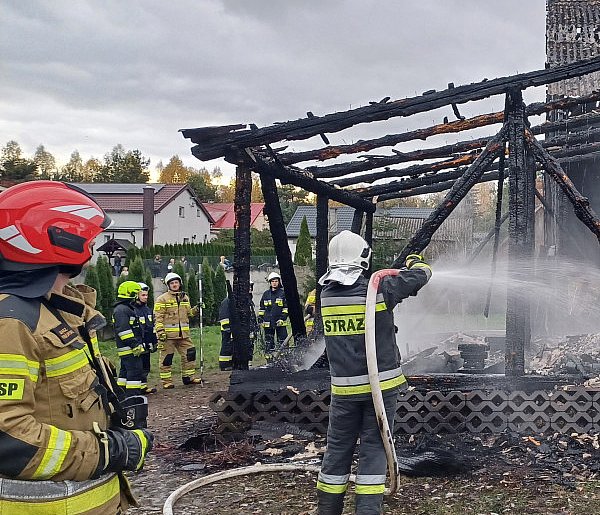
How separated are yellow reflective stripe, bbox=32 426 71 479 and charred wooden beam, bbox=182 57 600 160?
16.9 ft

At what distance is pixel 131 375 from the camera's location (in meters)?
9.73

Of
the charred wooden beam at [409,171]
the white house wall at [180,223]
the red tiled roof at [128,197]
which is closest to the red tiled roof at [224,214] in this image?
the white house wall at [180,223]

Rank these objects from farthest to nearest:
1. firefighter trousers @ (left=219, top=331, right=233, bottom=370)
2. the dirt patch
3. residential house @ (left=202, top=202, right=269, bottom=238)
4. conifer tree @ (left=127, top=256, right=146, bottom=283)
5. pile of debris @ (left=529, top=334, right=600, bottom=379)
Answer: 1. residential house @ (left=202, top=202, right=269, bottom=238)
2. conifer tree @ (left=127, top=256, right=146, bottom=283)
3. firefighter trousers @ (left=219, top=331, right=233, bottom=370)
4. pile of debris @ (left=529, top=334, right=600, bottom=379)
5. the dirt patch

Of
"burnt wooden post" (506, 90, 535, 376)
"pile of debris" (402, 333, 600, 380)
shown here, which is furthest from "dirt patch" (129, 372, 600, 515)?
"pile of debris" (402, 333, 600, 380)

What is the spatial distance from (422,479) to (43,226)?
461 cm

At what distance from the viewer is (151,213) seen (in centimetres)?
4691

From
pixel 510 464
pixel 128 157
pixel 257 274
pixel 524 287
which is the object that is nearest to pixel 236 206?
pixel 524 287

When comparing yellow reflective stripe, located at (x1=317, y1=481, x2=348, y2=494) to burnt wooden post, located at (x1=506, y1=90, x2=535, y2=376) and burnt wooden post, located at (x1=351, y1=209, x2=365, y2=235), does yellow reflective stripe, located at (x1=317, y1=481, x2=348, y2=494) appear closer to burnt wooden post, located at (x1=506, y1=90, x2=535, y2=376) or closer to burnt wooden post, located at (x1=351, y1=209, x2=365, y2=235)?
burnt wooden post, located at (x1=506, y1=90, x2=535, y2=376)

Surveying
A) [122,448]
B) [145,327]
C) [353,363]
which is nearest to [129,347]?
[145,327]

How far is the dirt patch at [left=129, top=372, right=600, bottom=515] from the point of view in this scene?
17.3 feet

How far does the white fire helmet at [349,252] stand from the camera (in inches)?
185

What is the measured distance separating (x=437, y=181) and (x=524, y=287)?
350 cm

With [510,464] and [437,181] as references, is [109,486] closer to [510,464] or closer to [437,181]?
[510,464]

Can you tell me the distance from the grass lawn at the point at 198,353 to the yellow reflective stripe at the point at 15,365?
9892 millimetres
